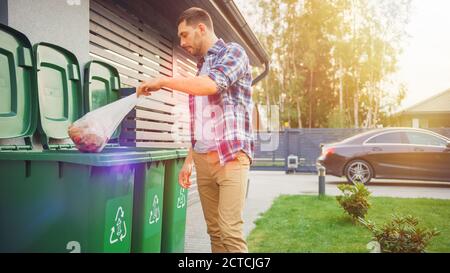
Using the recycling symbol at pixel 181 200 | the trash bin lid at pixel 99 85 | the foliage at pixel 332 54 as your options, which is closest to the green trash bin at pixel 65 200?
the recycling symbol at pixel 181 200

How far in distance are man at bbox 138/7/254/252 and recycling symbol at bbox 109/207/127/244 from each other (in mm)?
593

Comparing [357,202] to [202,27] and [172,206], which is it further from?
[202,27]

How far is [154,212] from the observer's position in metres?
3.23

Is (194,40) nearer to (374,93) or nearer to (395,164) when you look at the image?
(395,164)

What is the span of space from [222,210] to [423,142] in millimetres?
10018

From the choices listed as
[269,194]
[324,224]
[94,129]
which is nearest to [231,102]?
[94,129]

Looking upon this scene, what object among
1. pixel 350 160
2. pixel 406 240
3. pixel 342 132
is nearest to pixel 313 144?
pixel 342 132

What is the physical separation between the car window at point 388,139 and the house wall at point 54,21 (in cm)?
911

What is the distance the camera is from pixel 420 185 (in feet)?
39.2

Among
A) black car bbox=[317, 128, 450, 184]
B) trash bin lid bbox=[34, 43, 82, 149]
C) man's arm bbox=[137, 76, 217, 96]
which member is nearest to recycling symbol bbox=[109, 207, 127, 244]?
man's arm bbox=[137, 76, 217, 96]

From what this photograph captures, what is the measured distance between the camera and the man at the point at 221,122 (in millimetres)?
2678

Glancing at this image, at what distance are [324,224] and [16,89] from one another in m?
4.53

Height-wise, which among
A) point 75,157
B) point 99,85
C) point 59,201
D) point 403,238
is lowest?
point 403,238

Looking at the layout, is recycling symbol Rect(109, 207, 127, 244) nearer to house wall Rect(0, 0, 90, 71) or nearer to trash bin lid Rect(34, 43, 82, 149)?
trash bin lid Rect(34, 43, 82, 149)
